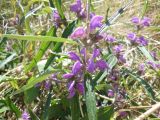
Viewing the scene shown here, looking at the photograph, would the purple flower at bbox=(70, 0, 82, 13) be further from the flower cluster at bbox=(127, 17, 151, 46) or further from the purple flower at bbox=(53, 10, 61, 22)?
the flower cluster at bbox=(127, 17, 151, 46)

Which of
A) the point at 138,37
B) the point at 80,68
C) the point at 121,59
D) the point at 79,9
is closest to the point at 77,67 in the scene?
the point at 80,68

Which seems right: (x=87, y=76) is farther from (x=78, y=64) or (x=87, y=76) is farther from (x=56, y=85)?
(x=56, y=85)

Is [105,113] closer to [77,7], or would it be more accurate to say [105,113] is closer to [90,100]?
[90,100]

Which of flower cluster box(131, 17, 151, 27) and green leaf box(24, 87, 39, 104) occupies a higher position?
flower cluster box(131, 17, 151, 27)

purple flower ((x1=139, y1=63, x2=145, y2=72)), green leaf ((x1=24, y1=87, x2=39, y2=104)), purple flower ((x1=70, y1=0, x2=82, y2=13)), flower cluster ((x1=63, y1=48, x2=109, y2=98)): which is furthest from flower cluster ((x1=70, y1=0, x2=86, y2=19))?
purple flower ((x1=139, y1=63, x2=145, y2=72))

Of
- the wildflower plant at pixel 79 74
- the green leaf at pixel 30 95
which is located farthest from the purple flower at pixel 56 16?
the green leaf at pixel 30 95
